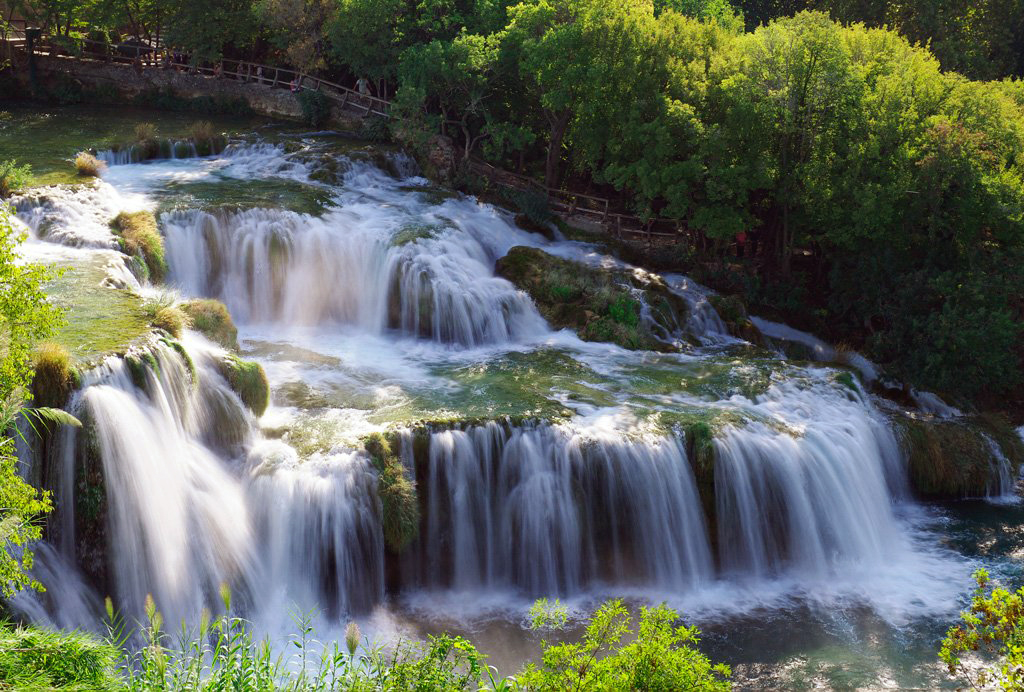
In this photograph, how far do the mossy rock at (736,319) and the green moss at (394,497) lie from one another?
14.2 meters

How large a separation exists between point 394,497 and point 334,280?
1081cm

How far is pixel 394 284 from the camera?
88.3ft

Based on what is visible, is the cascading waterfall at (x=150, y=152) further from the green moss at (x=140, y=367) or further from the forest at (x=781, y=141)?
the green moss at (x=140, y=367)

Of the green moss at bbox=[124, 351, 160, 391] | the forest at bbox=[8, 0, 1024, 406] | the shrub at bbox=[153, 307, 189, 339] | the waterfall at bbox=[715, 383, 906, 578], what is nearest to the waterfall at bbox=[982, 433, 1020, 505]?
the forest at bbox=[8, 0, 1024, 406]

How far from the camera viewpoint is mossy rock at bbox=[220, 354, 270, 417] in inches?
749

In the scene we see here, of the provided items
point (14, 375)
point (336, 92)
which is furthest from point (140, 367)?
point (336, 92)

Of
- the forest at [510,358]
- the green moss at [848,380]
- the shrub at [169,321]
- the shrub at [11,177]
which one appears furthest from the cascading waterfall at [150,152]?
the green moss at [848,380]

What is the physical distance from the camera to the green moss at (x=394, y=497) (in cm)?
1766

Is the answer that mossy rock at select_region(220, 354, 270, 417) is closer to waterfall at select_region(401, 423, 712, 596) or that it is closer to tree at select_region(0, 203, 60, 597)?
waterfall at select_region(401, 423, 712, 596)

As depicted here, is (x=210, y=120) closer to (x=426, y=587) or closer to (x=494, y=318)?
(x=494, y=318)

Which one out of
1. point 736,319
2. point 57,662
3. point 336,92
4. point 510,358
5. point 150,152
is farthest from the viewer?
point 336,92

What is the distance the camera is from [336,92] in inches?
1656

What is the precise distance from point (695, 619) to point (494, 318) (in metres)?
11.3

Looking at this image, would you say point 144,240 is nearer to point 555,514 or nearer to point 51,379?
point 51,379
